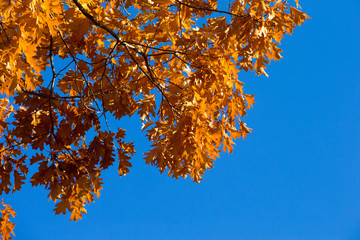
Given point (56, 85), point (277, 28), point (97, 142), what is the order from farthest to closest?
1. point (56, 85)
2. point (97, 142)
3. point (277, 28)

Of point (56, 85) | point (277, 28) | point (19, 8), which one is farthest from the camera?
point (56, 85)

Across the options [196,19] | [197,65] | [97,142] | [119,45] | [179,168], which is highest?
[119,45]

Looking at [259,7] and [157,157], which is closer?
[259,7]

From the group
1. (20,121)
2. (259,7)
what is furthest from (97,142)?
(259,7)

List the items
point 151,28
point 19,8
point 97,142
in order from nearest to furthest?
point 19,8 → point 151,28 → point 97,142

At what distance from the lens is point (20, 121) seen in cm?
512

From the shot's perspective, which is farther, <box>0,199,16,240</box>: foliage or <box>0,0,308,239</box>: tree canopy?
<box>0,199,16,240</box>: foliage

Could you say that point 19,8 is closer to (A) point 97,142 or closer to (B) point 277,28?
(A) point 97,142

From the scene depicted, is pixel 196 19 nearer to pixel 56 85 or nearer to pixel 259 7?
pixel 259 7

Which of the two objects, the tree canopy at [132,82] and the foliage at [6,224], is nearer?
the tree canopy at [132,82]

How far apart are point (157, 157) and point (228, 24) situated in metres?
1.73

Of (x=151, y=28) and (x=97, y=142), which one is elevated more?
(x=151, y=28)

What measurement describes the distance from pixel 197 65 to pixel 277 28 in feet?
3.09

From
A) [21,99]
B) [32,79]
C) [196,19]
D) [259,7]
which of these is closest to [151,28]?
[196,19]
